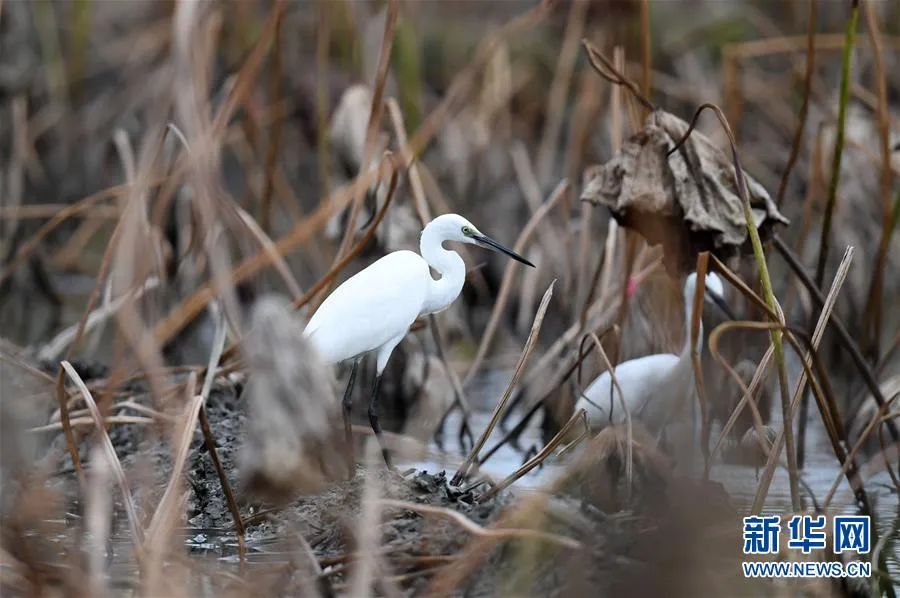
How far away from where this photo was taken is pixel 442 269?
425cm

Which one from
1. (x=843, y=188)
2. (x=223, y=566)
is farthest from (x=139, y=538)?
(x=843, y=188)

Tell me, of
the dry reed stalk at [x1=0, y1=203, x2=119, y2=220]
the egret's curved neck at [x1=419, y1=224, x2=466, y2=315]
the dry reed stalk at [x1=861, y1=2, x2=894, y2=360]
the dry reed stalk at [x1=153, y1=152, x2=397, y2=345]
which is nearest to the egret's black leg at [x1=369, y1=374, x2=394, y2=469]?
the egret's curved neck at [x1=419, y1=224, x2=466, y2=315]

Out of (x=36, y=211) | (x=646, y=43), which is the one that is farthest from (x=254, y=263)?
(x=36, y=211)

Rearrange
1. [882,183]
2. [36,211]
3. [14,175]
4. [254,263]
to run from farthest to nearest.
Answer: [14,175] → [36,211] → [882,183] → [254,263]

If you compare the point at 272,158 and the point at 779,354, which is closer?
the point at 779,354

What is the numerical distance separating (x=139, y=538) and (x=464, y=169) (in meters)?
5.10

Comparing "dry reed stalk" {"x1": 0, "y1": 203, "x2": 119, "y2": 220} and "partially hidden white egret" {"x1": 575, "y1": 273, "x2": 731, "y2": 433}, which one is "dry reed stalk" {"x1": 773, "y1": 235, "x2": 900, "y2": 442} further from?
"dry reed stalk" {"x1": 0, "y1": 203, "x2": 119, "y2": 220}

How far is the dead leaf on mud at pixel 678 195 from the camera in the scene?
12.2 ft

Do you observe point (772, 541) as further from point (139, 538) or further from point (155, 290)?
point (155, 290)

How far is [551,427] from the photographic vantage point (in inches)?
209

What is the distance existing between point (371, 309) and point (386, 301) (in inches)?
2.3

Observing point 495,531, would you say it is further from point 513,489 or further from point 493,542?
point 513,489

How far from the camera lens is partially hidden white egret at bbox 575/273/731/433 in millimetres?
4738

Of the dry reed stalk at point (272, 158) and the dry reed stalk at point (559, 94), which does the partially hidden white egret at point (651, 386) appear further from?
the dry reed stalk at point (559, 94)
